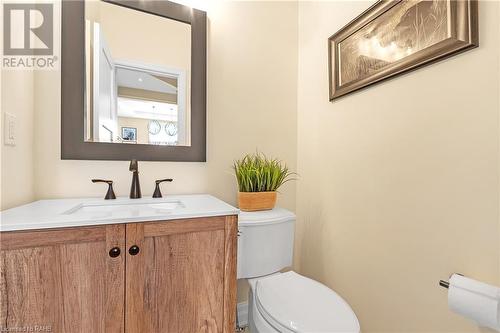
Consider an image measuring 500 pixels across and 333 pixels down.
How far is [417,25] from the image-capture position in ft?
3.23

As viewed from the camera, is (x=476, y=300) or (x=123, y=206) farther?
(x=123, y=206)

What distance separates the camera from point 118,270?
0.79 m

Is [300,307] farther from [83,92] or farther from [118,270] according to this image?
[83,92]

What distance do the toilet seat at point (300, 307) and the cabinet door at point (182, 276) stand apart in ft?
0.56

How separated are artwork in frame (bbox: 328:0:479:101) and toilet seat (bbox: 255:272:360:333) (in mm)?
1023

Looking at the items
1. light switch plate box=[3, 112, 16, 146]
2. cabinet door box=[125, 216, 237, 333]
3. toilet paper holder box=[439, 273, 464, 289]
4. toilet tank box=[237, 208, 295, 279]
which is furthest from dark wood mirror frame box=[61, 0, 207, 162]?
toilet paper holder box=[439, 273, 464, 289]

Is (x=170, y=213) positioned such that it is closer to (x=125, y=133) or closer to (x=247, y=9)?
(x=125, y=133)

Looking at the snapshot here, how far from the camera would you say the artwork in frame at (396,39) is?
85cm

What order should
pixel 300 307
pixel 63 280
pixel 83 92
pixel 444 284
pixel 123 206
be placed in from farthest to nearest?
pixel 83 92 → pixel 123 206 → pixel 300 307 → pixel 444 284 → pixel 63 280

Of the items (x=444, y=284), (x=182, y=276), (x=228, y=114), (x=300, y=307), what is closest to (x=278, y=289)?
(x=300, y=307)

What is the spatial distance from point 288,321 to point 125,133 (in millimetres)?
1161

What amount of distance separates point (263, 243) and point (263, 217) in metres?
0.13

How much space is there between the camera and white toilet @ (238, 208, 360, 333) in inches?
35.2

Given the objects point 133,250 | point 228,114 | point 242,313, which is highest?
point 228,114
